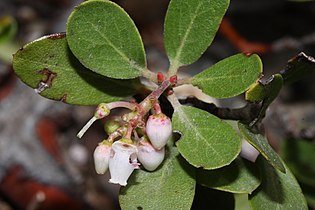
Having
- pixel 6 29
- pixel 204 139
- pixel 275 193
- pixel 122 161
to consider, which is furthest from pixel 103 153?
pixel 6 29

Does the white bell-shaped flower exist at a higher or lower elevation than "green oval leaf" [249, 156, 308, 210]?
higher

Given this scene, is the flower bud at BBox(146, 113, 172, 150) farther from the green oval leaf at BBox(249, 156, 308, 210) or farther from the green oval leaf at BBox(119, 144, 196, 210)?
the green oval leaf at BBox(249, 156, 308, 210)

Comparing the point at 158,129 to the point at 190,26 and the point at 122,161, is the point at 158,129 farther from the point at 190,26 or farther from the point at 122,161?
the point at 190,26

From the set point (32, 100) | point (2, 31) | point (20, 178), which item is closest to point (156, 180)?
point (2, 31)

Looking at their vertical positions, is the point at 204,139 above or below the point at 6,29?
above

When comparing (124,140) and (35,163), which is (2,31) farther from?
(124,140)

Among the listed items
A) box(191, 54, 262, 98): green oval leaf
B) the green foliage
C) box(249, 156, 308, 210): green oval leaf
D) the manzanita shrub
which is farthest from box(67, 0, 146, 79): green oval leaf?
the green foliage
